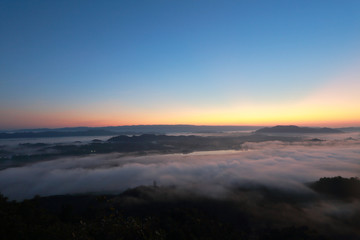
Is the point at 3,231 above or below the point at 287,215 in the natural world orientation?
above

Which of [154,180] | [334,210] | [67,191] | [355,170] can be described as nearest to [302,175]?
[355,170]

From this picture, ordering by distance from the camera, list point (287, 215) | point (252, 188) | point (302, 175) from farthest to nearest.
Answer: point (302, 175)
point (252, 188)
point (287, 215)

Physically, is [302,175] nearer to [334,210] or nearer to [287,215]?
[334,210]

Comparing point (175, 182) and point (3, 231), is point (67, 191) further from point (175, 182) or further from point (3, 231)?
point (3, 231)

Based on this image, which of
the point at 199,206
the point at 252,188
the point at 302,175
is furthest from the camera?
the point at 302,175

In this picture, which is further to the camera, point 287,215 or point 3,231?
point 287,215

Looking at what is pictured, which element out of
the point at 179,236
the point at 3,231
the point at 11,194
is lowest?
the point at 11,194

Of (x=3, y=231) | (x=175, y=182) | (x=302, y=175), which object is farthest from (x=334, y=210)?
(x=3, y=231)
